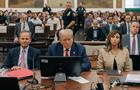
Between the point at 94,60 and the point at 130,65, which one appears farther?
the point at 94,60

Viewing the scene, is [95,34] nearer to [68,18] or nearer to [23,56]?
[68,18]

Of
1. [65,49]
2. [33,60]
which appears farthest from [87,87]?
[33,60]

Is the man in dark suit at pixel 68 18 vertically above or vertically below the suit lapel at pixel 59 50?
above

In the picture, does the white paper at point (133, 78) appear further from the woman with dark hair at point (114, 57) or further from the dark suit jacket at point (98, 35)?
the dark suit jacket at point (98, 35)

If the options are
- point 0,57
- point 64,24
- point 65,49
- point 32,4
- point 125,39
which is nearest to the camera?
point 65,49

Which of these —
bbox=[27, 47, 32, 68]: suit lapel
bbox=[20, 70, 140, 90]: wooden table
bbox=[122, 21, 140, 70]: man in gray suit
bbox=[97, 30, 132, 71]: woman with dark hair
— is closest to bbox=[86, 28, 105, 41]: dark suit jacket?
bbox=[122, 21, 140, 70]: man in gray suit

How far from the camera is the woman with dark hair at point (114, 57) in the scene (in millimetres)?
5250

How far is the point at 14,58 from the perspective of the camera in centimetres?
521

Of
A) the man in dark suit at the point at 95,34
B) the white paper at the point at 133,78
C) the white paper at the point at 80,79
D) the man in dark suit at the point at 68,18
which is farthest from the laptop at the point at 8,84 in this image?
the man in dark suit at the point at 68,18

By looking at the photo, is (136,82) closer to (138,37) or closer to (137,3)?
(138,37)

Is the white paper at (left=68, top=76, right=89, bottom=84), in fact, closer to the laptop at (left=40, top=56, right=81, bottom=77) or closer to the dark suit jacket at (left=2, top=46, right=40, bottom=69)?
the laptop at (left=40, top=56, right=81, bottom=77)

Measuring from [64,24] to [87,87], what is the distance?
8.55 metres

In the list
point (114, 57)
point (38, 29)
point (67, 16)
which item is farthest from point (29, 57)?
point (67, 16)

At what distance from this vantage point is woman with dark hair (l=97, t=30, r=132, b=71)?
5.25m
